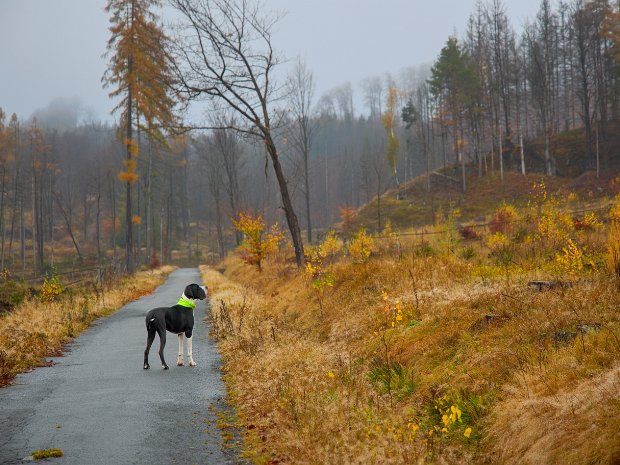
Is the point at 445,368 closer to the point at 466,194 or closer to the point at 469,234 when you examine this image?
the point at 469,234

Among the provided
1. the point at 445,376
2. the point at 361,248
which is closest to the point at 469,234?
the point at 361,248

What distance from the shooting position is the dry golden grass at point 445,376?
418cm

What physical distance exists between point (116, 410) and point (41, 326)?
7.19 metres

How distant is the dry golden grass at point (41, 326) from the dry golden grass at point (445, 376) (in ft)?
12.0

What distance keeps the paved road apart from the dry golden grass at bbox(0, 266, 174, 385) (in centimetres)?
42

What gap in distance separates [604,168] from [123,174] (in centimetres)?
3532

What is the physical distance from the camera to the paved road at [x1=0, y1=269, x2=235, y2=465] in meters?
5.07

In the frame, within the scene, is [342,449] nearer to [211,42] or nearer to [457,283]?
[457,283]

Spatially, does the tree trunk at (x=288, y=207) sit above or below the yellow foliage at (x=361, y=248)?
above

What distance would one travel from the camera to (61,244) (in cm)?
7081

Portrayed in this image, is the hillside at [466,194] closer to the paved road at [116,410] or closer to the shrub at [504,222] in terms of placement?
the shrub at [504,222]

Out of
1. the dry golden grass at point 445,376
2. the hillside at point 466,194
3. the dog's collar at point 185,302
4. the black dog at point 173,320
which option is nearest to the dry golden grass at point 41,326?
the black dog at point 173,320

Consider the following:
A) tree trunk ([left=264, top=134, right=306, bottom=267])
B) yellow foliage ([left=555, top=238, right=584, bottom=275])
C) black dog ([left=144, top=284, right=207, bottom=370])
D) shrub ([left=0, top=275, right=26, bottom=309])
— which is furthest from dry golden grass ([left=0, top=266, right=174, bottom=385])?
yellow foliage ([left=555, top=238, right=584, bottom=275])

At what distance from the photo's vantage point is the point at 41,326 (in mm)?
12289
